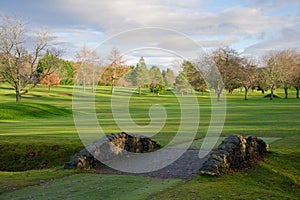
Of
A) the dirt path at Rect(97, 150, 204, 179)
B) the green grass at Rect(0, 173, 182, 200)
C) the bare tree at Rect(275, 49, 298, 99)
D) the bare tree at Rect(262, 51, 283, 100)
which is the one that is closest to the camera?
the green grass at Rect(0, 173, 182, 200)

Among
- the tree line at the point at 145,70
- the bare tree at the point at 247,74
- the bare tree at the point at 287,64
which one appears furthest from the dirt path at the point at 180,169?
the bare tree at the point at 287,64

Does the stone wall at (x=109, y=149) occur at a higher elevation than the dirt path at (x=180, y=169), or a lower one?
higher

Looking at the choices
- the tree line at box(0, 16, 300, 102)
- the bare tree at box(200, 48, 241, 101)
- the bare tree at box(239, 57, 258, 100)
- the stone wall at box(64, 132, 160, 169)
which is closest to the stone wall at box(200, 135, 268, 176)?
the stone wall at box(64, 132, 160, 169)

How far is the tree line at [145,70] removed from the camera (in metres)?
61.3

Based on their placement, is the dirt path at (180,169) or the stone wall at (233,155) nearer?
the stone wall at (233,155)

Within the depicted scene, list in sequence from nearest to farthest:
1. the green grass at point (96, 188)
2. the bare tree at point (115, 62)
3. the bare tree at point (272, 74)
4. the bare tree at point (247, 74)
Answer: the green grass at point (96, 188) → the bare tree at point (115, 62) → the bare tree at point (247, 74) → the bare tree at point (272, 74)

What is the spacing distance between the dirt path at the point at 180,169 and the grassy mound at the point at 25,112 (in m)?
29.2

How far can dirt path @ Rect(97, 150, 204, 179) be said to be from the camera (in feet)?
48.1

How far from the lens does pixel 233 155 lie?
15.2 m

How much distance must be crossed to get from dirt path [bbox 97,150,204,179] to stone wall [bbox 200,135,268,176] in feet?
2.57

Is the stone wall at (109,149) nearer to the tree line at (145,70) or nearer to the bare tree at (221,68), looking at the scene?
the tree line at (145,70)

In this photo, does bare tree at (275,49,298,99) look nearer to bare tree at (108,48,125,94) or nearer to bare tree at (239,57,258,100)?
bare tree at (239,57,258,100)

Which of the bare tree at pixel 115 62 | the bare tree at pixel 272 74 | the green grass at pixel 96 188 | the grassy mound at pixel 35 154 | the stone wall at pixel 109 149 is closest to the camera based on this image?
the green grass at pixel 96 188

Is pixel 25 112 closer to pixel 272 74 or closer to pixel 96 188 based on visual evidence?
pixel 96 188
